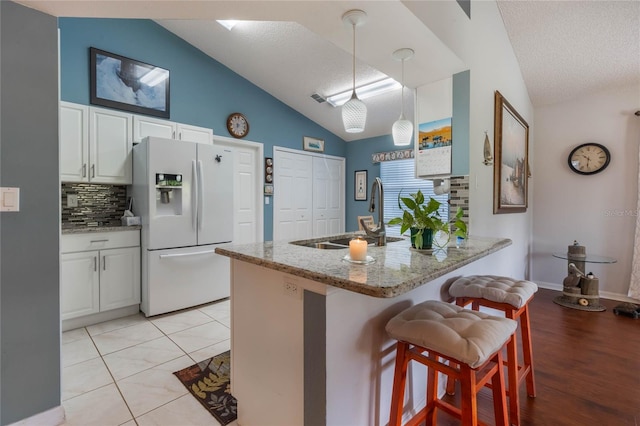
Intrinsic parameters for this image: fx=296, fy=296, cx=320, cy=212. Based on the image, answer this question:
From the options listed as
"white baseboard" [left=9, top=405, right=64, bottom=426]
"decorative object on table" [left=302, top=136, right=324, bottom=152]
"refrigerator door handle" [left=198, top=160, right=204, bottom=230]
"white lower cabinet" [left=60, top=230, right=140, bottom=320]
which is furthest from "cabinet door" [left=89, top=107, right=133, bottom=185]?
"decorative object on table" [left=302, top=136, right=324, bottom=152]

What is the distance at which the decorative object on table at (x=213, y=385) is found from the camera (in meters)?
1.65

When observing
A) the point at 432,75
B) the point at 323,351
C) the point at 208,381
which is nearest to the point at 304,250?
the point at 323,351

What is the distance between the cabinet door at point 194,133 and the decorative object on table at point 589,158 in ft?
15.4

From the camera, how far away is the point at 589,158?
3734mm

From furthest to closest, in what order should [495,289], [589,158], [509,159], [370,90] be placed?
[370,90]
[589,158]
[509,159]
[495,289]

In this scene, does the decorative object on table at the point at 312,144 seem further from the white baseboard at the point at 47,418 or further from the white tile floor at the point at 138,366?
the white baseboard at the point at 47,418

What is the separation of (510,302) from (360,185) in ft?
13.5

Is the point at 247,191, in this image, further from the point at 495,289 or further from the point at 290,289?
the point at 495,289

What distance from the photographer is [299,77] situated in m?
3.99

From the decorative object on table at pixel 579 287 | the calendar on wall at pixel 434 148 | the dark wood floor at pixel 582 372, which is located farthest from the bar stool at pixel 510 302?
the decorative object on table at pixel 579 287

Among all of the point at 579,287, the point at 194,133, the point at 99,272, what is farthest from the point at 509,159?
the point at 99,272

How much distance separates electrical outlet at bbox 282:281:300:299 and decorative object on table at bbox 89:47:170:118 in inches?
119

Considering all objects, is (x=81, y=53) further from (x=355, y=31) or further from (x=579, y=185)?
(x=579, y=185)

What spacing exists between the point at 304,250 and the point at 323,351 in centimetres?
52
